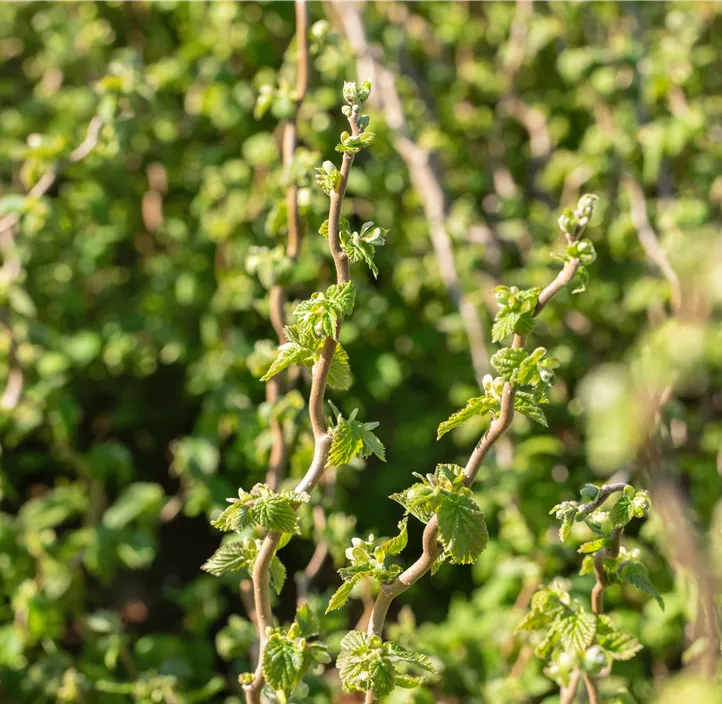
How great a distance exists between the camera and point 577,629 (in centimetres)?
145

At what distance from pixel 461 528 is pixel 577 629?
373 mm

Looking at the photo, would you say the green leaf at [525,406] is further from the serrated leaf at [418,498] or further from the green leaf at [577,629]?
the green leaf at [577,629]

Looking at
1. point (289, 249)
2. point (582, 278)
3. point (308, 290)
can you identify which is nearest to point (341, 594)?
point (582, 278)

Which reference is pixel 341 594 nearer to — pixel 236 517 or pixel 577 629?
pixel 236 517

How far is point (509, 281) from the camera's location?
118 inches

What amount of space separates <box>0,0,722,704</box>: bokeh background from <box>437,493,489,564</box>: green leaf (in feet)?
2.73

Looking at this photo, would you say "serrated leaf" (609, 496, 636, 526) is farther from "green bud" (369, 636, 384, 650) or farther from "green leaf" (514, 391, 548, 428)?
"green bud" (369, 636, 384, 650)

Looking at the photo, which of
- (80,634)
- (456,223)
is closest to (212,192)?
(456,223)

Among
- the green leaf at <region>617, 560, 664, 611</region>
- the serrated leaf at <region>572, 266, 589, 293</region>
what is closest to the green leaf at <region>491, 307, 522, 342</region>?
the serrated leaf at <region>572, 266, 589, 293</region>

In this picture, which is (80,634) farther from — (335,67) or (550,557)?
(335,67)

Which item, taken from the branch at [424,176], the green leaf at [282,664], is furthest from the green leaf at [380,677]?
the branch at [424,176]

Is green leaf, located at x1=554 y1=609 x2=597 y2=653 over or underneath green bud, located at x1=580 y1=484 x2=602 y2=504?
underneath

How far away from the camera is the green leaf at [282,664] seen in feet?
4.59

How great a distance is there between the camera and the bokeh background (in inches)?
90.8
